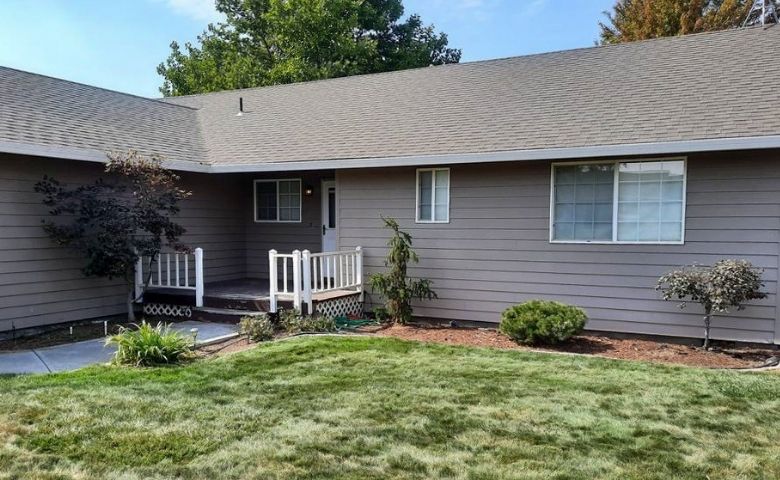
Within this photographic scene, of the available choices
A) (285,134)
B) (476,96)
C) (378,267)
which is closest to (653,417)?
(378,267)

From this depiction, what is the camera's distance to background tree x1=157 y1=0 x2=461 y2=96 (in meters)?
23.1

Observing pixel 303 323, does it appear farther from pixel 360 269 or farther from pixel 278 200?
pixel 278 200

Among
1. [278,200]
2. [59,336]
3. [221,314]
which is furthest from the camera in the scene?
[278,200]

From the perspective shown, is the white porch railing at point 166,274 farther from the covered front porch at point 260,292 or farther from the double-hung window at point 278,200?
the double-hung window at point 278,200

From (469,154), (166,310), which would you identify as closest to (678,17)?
(469,154)

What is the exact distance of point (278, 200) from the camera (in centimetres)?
1136

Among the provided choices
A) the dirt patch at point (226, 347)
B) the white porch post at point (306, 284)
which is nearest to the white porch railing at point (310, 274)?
the white porch post at point (306, 284)

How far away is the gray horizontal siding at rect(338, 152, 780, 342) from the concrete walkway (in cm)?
299

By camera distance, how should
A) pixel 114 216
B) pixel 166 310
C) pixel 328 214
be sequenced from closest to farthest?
pixel 114 216, pixel 166 310, pixel 328 214

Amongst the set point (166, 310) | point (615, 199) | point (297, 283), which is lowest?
point (166, 310)

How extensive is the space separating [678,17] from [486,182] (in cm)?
1553

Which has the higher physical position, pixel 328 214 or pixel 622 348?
pixel 328 214

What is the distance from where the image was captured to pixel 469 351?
674 centimetres

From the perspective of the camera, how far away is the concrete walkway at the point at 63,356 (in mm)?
5961
